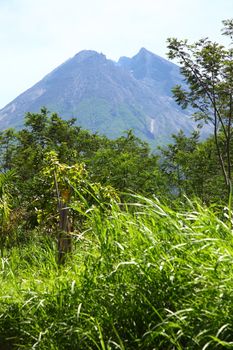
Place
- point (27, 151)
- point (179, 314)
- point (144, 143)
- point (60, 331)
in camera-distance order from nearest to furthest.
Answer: point (179, 314) < point (60, 331) < point (27, 151) < point (144, 143)

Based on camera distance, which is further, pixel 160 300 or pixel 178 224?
pixel 178 224

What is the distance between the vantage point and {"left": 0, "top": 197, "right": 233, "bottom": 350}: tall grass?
2.87 m

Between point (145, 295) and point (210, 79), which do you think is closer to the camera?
point (145, 295)

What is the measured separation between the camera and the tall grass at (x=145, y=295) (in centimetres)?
287

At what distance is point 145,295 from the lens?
3332mm

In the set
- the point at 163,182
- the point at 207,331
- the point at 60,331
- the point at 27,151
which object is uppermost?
the point at 27,151

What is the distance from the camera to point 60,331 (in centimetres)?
350

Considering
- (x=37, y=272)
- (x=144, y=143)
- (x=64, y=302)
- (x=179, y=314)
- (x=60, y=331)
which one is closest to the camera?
(x=179, y=314)

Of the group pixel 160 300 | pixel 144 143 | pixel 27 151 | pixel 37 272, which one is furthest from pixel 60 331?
pixel 144 143

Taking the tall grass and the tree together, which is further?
the tree

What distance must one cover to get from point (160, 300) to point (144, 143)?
32808 millimetres

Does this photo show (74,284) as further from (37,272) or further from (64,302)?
(37,272)

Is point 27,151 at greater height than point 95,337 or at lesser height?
greater

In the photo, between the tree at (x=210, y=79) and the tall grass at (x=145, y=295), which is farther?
the tree at (x=210, y=79)
